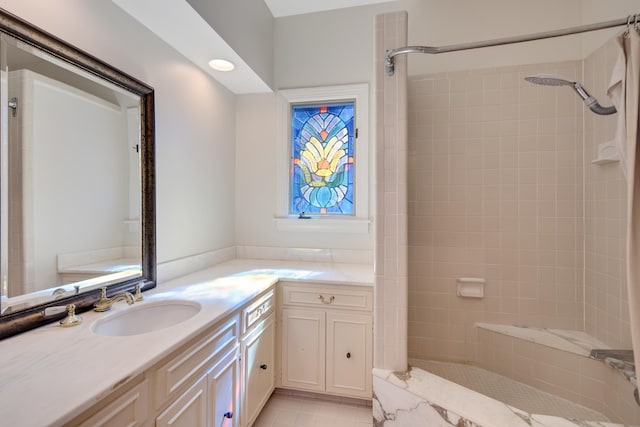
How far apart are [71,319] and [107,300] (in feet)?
0.54

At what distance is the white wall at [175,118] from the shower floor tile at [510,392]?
165 centimetres

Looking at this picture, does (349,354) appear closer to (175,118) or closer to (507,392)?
(507,392)

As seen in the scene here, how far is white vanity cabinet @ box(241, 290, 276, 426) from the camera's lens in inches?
58.9

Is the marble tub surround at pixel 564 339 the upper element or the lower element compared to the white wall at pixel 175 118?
lower

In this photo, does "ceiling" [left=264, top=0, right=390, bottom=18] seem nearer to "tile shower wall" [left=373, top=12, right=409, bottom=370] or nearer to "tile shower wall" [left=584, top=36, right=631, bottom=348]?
"tile shower wall" [left=373, top=12, right=409, bottom=370]

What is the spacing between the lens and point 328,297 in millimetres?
1804

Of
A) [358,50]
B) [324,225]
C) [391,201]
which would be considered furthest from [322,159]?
[391,201]

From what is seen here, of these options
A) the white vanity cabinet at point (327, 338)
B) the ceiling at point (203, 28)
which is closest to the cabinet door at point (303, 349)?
the white vanity cabinet at point (327, 338)

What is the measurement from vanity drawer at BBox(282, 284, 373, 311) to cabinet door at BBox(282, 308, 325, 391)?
0.06 m

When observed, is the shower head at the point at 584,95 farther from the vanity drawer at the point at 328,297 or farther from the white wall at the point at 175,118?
the white wall at the point at 175,118

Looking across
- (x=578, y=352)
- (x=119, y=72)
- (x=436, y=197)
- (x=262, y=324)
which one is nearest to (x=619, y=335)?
(x=578, y=352)

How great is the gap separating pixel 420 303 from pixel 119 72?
2136mm

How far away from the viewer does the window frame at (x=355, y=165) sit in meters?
2.29

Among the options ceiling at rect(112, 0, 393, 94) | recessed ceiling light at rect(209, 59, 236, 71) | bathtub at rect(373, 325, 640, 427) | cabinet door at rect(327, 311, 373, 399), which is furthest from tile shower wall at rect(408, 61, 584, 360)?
recessed ceiling light at rect(209, 59, 236, 71)
